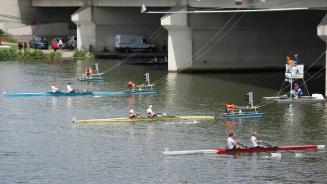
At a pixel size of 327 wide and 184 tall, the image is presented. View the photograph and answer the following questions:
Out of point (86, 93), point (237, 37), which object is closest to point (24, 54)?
point (237, 37)

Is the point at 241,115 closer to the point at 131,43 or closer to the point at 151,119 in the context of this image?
the point at 151,119

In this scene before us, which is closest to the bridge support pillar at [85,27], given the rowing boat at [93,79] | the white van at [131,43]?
the white van at [131,43]

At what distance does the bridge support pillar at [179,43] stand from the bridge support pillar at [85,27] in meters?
22.4

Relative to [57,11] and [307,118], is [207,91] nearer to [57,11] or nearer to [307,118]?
[307,118]

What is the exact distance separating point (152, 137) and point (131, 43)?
56138mm

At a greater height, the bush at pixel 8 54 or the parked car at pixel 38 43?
the parked car at pixel 38 43

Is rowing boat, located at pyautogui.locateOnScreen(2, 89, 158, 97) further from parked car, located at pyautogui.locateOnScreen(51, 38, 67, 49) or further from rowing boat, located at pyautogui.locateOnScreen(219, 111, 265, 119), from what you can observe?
parked car, located at pyautogui.locateOnScreen(51, 38, 67, 49)

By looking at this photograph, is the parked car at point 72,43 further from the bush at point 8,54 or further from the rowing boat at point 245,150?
the rowing boat at point 245,150

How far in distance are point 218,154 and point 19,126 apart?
14.2m

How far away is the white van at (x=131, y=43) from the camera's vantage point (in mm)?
104819

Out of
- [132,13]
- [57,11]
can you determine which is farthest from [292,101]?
[57,11]

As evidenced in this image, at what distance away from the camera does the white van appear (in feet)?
344

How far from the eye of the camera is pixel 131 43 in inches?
4161

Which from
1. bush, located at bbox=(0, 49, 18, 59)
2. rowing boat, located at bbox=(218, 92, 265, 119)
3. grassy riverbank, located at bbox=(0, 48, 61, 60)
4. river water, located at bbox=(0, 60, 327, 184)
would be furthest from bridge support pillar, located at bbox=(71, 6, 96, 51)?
rowing boat, located at bbox=(218, 92, 265, 119)
